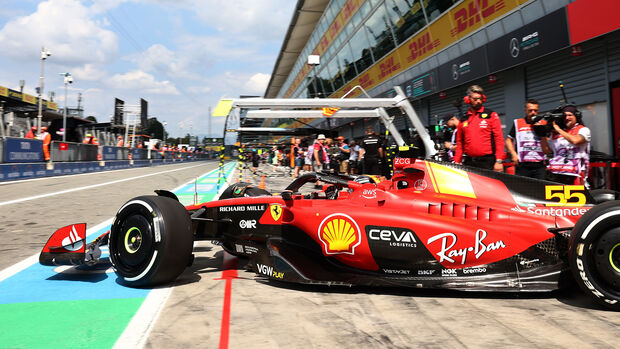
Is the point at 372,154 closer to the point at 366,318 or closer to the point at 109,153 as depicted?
the point at 366,318

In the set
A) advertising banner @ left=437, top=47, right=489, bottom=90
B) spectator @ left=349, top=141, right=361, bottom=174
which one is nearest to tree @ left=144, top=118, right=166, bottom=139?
spectator @ left=349, top=141, right=361, bottom=174

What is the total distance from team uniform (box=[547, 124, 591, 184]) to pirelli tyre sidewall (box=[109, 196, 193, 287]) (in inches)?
174

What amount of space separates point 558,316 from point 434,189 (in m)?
1.32

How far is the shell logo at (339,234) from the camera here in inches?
138

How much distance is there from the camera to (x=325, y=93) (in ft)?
95.0

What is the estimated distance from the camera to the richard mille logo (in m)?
8.99

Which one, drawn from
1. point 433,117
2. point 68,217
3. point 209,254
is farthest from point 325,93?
point 209,254

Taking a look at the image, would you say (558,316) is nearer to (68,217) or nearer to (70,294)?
(70,294)

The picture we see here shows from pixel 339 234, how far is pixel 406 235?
52 centimetres

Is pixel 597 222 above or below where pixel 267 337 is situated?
above

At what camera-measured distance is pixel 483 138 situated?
515cm

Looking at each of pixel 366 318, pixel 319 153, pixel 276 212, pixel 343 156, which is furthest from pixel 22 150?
pixel 366 318

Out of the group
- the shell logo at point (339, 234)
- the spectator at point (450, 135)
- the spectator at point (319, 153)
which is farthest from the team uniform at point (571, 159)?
the spectator at point (319, 153)

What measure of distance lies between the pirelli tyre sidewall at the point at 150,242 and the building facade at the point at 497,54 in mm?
6478
